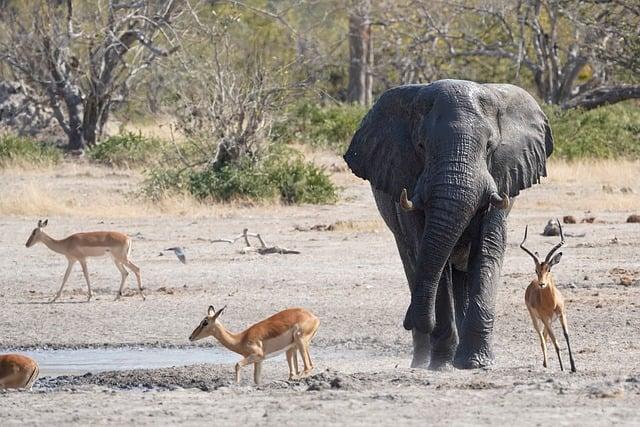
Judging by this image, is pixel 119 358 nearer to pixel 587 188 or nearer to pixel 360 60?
pixel 587 188

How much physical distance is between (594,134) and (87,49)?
11.3 m

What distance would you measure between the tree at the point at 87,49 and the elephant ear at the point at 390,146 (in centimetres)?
1796

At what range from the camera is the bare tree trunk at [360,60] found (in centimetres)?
4228

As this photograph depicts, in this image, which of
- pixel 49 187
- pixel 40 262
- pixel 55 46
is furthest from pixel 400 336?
pixel 55 46

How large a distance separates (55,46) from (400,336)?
732 inches

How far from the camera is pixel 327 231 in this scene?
781 inches

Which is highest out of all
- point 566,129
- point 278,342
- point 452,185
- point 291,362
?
point 452,185

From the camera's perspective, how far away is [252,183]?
22750 millimetres

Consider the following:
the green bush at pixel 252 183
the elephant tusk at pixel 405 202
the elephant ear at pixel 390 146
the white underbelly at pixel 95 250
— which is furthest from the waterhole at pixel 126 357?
the green bush at pixel 252 183

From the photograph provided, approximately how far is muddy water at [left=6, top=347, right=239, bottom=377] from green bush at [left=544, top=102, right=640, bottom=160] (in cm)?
1774

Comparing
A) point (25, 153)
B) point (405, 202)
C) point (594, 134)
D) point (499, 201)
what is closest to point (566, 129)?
point (594, 134)

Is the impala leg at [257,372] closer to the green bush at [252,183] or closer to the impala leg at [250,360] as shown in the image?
the impala leg at [250,360]

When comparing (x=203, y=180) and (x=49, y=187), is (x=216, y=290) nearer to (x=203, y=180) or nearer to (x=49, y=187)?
(x=203, y=180)

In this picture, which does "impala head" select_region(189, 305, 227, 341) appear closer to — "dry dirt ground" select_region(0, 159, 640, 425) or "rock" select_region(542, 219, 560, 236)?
"dry dirt ground" select_region(0, 159, 640, 425)
